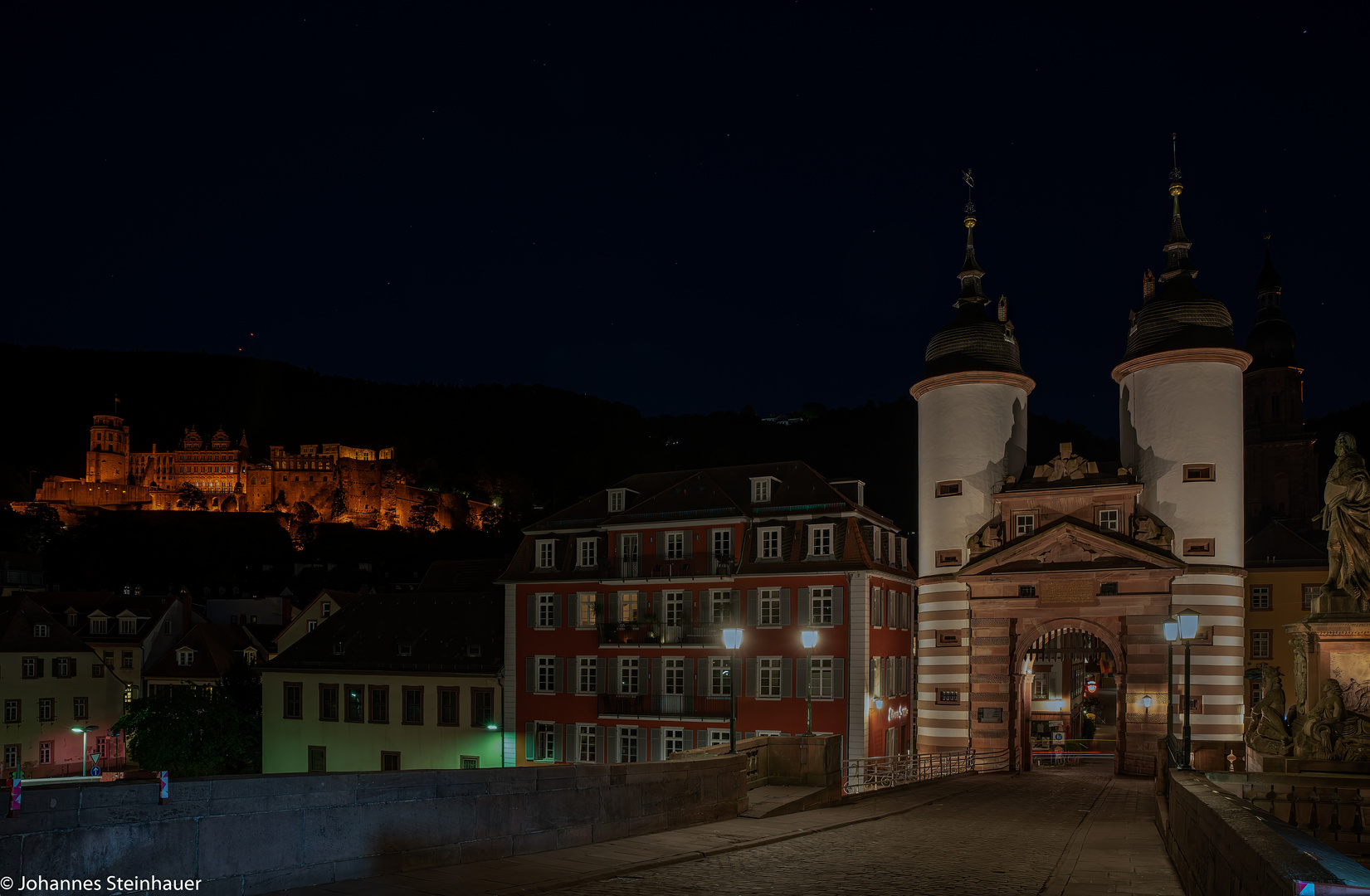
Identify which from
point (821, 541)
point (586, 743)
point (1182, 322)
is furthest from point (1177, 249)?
point (586, 743)

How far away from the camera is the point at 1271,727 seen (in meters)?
19.9

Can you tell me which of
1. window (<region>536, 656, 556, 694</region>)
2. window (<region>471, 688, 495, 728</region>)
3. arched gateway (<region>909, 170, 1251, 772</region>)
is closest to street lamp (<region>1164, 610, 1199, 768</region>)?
arched gateway (<region>909, 170, 1251, 772</region>)

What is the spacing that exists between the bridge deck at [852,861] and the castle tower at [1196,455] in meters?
16.9

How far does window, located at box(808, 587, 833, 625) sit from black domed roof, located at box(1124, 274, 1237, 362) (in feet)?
43.1

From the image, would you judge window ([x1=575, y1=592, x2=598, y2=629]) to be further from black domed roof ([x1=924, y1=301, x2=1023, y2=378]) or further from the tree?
the tree

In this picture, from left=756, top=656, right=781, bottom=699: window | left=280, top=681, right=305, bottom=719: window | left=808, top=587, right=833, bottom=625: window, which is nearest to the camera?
left=808, top=587, right=833, bottom=625: window

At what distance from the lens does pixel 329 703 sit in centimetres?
4900

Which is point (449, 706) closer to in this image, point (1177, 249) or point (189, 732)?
point (189, 732)

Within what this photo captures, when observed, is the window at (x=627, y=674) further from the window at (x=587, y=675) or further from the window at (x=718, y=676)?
the window at (x=718, y=676)

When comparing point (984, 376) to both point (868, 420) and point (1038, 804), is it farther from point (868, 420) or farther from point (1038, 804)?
point (868, 420)

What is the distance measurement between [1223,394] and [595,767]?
102 feet

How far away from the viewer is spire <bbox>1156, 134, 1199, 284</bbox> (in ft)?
131

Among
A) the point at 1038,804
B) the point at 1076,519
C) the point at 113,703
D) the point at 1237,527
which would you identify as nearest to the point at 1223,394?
the point at 1237,527

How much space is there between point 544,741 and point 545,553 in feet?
23.7
